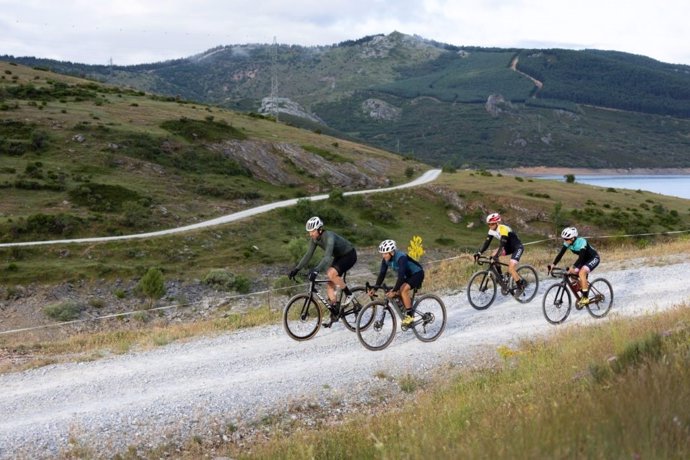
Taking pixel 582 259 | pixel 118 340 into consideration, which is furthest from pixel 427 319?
pixel 118 340

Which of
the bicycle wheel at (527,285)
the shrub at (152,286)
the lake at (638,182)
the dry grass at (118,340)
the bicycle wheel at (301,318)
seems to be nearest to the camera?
the dry grass at (118,340)

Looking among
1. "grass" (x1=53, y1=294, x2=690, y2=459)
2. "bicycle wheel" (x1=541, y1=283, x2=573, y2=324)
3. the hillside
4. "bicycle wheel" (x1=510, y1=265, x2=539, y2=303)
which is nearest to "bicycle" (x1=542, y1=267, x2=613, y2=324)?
"bicycle wheel" (x1=541, y1=283, x2=573, y2=324)

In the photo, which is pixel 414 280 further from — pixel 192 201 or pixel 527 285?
pixel 192 201

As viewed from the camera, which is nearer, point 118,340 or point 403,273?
point 403,273

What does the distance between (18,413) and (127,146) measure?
Result: 60.6m

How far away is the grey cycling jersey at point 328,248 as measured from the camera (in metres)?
12.9

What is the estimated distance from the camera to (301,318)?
13531 mm

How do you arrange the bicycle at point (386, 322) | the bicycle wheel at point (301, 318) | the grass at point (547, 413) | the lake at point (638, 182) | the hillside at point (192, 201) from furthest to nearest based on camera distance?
1. the lake at point (638, 182)
2. the hillside at point (192, 201)
3. the bicycle wheel at point (301, 318)
4. the bicycle at point (386, 322)
5. the grass at point (547, 413)

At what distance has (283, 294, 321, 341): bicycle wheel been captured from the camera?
1341cm

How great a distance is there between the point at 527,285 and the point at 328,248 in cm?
700

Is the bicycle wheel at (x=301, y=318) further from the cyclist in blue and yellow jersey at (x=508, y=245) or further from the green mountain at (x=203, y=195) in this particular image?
the green mountain at (x=203, y=195)

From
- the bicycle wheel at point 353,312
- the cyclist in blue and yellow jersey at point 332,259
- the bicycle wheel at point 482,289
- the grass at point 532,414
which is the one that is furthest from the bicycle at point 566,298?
the cyclist in blue and yellow jersey at point 332,259

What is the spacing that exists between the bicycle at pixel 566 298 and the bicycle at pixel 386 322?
3.10m

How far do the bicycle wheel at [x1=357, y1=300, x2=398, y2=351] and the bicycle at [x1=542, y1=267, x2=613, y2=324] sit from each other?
422 centimetres
